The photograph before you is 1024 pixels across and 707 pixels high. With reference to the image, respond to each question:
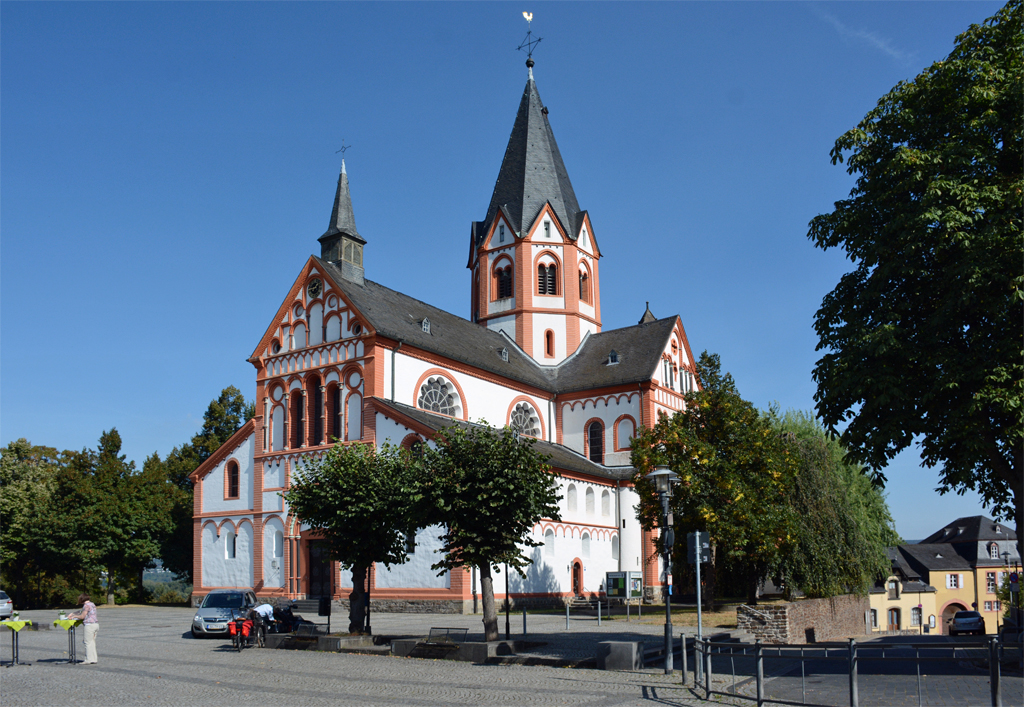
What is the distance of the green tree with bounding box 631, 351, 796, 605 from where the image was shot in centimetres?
2883

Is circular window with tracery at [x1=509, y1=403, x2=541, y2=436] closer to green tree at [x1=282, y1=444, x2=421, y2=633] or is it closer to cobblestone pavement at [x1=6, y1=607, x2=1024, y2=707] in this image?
green tree at [x1=282, y1=444, x2=421, y2=633]

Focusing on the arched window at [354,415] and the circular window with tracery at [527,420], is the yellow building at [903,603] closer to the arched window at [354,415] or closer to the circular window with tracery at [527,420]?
the circular window with tracery at [527,420]

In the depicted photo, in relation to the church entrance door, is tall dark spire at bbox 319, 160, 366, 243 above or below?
above

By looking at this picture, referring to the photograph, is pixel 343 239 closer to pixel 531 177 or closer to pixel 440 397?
pixel 440 397

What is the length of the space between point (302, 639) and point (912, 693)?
1446 centimetres

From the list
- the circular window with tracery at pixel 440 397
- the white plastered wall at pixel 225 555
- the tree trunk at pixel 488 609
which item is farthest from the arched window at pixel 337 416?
the tree trunk at pixel 488 609

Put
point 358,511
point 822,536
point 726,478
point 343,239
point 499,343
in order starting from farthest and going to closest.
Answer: point 499,343
point 343,239
point 822,536
point 726,478
point 358,511

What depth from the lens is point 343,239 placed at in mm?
42719

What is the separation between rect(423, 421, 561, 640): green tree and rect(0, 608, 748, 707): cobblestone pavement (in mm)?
2805

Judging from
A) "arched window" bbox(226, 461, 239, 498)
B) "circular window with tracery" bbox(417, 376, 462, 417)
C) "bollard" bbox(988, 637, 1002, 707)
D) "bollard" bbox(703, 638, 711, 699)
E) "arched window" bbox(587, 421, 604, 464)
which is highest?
"circular window with tracery" bbox(417, 376, 462, 417)

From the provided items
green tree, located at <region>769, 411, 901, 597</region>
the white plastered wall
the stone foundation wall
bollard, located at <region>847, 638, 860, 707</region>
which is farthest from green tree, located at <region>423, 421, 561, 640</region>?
the white plastered wall

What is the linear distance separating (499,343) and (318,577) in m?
17.1

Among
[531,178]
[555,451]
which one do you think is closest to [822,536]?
[555,451]

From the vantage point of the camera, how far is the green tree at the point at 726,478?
28828 mm
